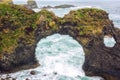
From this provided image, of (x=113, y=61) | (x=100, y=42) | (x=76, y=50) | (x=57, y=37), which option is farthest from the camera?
(x=57, y=37)

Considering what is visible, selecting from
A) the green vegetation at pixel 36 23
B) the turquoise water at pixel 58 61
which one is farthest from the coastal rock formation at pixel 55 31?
the turquoise water at pixel 58 61

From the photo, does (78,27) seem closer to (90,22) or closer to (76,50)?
(90,22)

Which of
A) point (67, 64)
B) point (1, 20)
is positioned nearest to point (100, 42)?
point (67, 64)

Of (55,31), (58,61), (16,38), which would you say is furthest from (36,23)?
(58,61)

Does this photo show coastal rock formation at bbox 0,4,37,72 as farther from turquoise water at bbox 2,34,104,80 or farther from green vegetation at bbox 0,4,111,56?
turquoise water at bbox 2,34,104,80

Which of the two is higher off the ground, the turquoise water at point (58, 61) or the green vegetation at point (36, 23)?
the green vegetation at point (36, 23)

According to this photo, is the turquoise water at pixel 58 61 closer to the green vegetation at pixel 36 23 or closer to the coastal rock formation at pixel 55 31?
the coastal rock formation at pixel 55 31

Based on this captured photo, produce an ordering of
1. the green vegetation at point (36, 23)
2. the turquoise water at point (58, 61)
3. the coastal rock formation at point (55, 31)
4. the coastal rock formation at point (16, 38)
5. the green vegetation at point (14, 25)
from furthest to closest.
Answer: the green vegetation at point (36, 23)
the green vegetation at point (14, 25)
the coastal rock formation at point (16, 38)
the coastal rock formation at point (55, 31)
the turquoise water at point (58, 61)

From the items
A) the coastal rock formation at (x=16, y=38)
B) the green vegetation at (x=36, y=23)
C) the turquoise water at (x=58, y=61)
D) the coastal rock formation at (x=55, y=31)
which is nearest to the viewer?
the turquoise water at (x=58, y=61)

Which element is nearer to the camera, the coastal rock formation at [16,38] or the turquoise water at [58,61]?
the turquoise water at [58,61]
